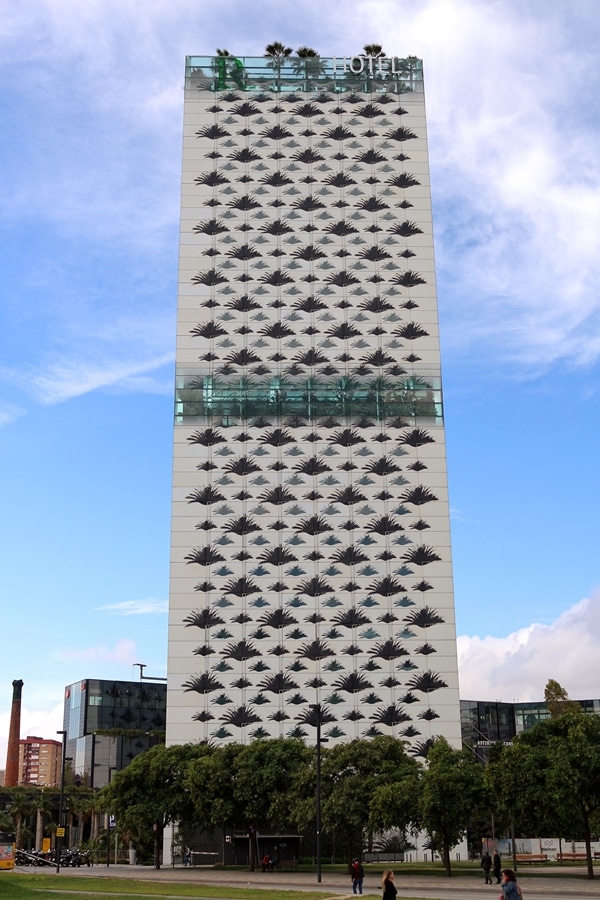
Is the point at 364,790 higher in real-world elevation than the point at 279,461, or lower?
lower

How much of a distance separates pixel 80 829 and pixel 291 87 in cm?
9507

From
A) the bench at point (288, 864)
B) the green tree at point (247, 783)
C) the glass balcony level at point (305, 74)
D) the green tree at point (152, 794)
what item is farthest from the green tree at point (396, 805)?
the glass balcony level at point (305, 74)

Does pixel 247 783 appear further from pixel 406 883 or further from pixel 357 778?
pixel 406 883

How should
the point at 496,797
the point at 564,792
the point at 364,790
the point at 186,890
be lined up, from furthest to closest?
the point at 364,790 → the point at 496,797 → the point at 564,792 → the point at 186,890

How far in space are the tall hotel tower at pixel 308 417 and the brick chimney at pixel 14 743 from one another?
68617 mm

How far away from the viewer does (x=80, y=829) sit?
13150 cm

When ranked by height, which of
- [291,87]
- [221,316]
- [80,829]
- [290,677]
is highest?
[291,87]

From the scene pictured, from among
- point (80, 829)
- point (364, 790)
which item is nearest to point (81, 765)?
point (80, 829)

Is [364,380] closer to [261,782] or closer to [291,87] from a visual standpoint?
[291,87]

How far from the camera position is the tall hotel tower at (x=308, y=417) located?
87.2 meters

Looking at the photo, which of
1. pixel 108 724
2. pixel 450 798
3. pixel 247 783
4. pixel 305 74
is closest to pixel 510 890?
pixel 450 798

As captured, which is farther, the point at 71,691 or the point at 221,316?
the point at 71,691

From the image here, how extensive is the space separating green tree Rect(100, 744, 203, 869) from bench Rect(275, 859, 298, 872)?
272 inches

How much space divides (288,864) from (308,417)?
40831 mm
